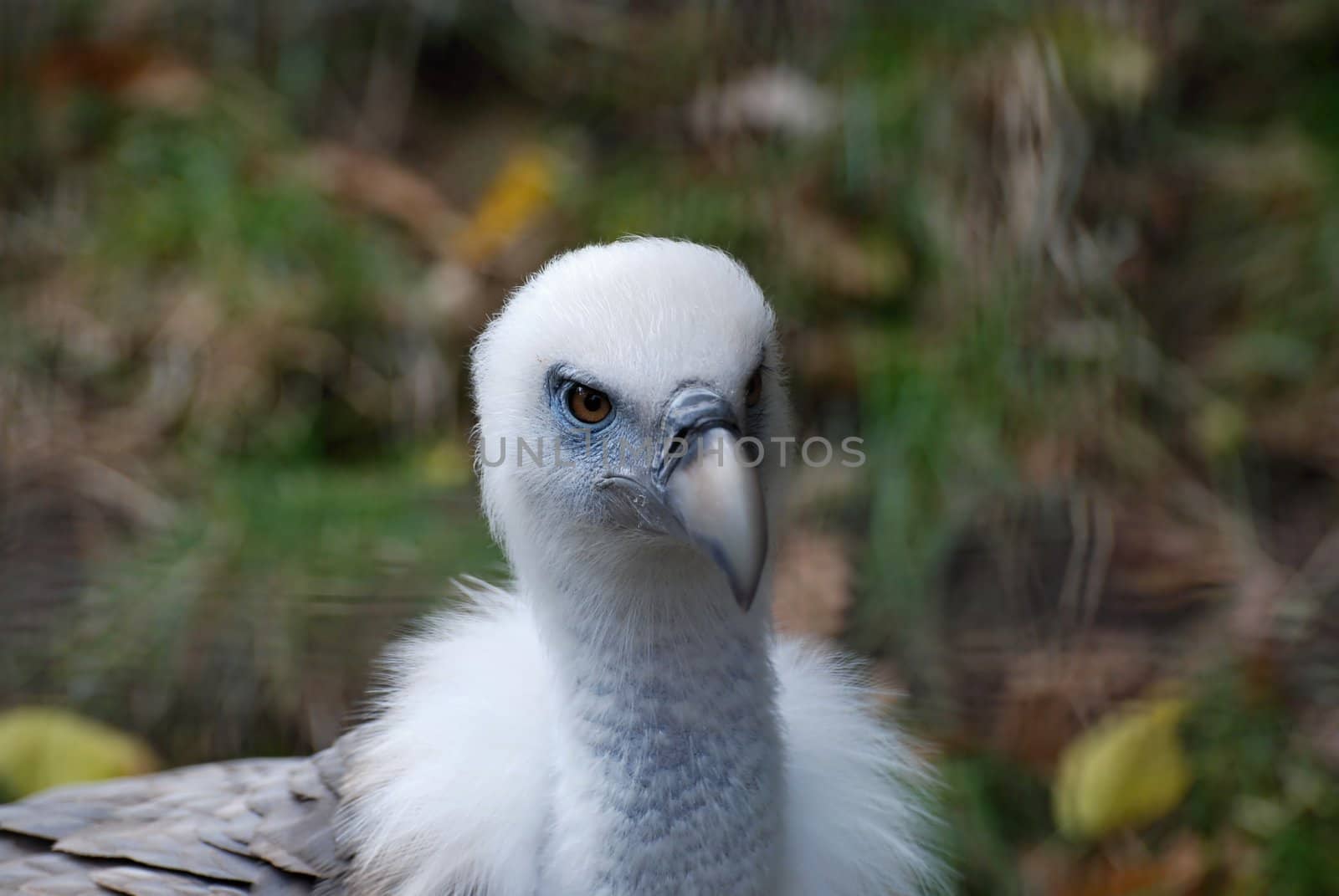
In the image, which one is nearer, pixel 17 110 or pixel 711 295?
pixel 711 295

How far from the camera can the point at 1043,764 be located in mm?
2566

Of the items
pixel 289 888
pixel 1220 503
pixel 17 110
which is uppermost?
pixel 17 110

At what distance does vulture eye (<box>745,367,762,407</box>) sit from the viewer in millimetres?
1571

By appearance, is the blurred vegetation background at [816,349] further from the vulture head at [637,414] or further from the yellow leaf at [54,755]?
the vulture head at [637,414]

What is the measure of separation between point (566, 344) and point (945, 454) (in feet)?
5.25

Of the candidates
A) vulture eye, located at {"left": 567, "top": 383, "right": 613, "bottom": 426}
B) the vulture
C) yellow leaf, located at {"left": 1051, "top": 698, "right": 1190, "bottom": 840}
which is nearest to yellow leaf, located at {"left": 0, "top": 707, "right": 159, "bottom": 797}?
the vulture

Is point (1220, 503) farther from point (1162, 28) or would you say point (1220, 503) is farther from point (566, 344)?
point (566, 344)

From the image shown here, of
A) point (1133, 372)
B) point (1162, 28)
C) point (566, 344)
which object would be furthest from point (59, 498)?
point (1162, 28)

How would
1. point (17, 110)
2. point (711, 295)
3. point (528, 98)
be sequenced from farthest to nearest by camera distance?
point (528, 98)
point (17, 110)
point (711, 295)

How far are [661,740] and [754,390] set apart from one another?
0.40 m

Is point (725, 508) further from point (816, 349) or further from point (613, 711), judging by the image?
point (816, 349)

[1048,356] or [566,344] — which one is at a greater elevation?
[1048,356]

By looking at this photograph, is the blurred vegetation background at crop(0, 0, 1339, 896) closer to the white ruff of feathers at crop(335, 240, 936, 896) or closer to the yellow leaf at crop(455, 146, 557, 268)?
the yellow leaf at crop(455, 146, 557, 268)

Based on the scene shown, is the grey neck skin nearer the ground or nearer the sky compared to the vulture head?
nearer the ground
